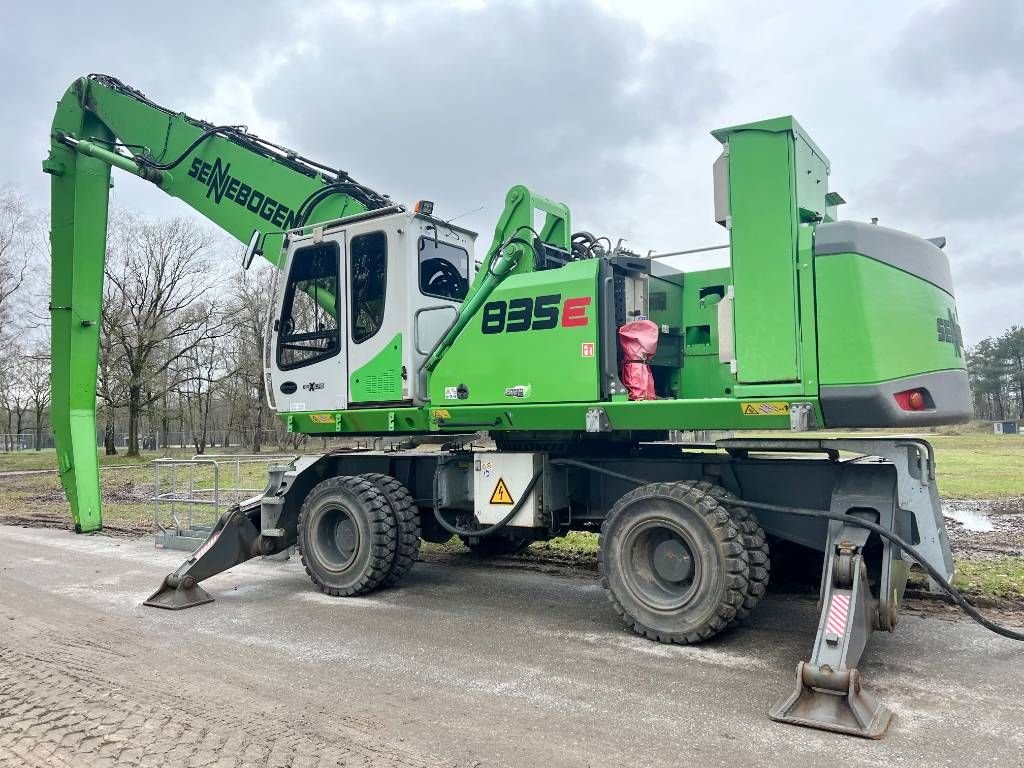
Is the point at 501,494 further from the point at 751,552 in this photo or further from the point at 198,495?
the point at 198,495

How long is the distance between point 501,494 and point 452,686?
223 centimetres

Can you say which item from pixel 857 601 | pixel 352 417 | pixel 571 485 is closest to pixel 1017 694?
pixel 857 601

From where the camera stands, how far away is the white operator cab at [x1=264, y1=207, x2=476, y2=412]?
7.11 meters

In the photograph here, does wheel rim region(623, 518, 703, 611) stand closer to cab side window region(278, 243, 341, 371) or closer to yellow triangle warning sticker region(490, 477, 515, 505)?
yellow triangle warning sticker region(490, 477, 515, 505)

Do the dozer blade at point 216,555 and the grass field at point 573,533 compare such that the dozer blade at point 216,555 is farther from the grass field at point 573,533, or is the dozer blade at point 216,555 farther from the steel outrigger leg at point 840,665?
the steel outrigger leg at point 840,665

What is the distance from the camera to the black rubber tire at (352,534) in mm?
7023

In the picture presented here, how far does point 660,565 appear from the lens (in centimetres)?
556

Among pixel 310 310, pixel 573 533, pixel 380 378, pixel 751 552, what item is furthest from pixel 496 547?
pixel 751 552

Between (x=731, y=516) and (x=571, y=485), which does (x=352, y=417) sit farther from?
(x=731, y=516)

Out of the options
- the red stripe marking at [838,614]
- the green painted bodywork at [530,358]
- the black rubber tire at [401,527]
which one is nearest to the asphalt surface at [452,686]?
the black rubber tire at [401,527]

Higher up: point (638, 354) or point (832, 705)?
point (638, 354)

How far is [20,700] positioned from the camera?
4.59 meters

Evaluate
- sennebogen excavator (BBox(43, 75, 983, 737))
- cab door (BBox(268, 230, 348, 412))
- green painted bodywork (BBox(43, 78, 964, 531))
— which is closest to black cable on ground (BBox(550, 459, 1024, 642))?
sennebogen excavator (BBox(43, 75, 983, 737))

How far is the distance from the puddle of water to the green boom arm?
9.31m
